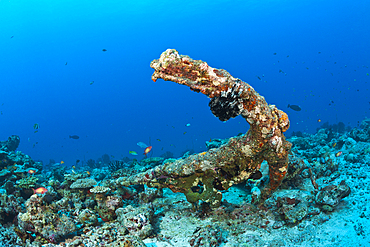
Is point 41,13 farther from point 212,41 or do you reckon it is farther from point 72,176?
point 72,176

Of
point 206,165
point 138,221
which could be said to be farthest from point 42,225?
point 206,165

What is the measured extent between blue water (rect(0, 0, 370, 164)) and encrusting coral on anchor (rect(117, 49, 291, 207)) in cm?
5884

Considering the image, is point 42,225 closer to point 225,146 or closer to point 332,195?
point 225,146

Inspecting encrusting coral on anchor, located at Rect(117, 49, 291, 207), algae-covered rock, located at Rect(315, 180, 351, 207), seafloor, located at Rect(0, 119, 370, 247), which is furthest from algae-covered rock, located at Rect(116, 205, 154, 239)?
algae-covered rock, located at Rect(315, 180, 351, 207)

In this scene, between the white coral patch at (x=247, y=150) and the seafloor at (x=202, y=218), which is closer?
the seafloor at (x=202, y=218)

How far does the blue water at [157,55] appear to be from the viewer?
92625mm

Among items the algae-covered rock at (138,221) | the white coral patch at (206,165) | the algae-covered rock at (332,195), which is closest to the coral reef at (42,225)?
the algae-covered rock at (138,221)

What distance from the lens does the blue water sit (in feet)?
304

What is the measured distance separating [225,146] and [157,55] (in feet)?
459

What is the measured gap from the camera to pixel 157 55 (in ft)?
443

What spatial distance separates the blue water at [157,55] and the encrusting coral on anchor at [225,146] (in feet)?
193

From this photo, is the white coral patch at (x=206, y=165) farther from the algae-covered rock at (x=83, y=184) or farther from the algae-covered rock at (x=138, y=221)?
the algae-covered rock at (x=83, y=184)

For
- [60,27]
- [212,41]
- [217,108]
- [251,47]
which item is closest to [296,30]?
[251,47]

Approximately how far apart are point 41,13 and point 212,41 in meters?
89.5
